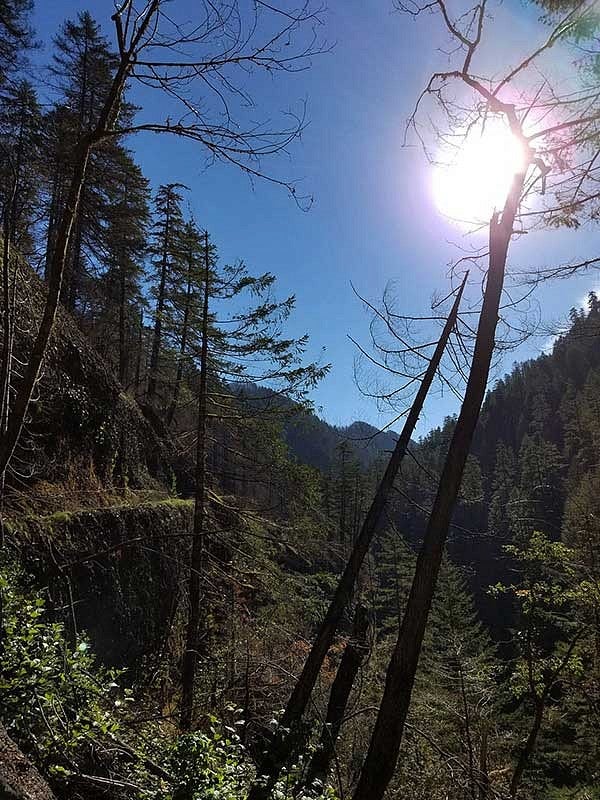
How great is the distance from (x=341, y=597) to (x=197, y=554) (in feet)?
8.80

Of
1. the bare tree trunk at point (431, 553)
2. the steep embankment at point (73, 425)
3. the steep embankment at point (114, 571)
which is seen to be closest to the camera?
the bare tree trunk at point (431, 553)

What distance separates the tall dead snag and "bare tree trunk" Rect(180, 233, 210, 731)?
157 centimetres

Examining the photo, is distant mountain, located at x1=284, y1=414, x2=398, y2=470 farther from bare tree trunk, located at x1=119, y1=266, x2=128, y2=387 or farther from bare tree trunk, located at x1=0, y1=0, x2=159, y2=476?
bare tree trunk, located at x1=119, y1=266, x2=128, y2=387

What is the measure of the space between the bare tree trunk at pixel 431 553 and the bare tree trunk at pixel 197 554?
3079mm

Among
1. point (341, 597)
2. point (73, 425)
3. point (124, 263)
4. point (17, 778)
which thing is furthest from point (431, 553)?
point (124, 263)

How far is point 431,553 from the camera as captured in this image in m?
4.14

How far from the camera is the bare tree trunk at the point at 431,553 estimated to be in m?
3.80

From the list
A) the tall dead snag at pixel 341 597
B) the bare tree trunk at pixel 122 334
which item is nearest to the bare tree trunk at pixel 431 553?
the tall dead snag at pixel 341 597

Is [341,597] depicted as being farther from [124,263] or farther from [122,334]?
[124,263]

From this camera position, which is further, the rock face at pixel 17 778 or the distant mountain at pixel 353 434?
the distant mountain at pixel 353 434

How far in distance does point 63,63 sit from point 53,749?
21.2 m

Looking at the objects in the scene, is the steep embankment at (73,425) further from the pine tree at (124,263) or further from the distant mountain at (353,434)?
the pine tree at (124,263)

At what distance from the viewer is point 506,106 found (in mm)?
4789

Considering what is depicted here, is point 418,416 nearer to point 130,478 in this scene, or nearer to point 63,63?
point 130,478
